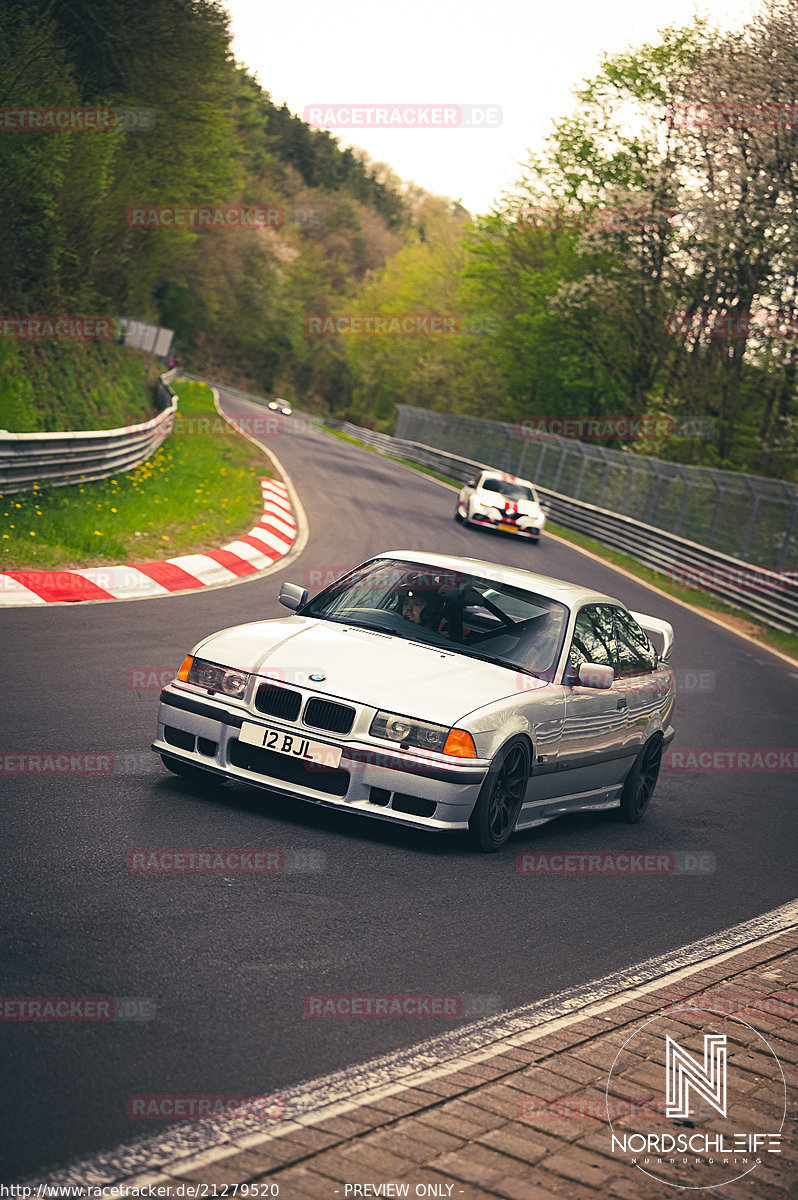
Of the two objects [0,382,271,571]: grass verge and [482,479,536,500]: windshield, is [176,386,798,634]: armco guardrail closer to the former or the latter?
[482,479,536,500]: windshield

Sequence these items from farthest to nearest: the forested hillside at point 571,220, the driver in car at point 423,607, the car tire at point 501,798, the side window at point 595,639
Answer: the forested hillside at point 571,220 < the side window at point 595,639 < the driver in car at point 423,607 < the car tire at point 501,798

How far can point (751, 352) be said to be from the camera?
4159 cm

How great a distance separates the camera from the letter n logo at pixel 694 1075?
413cm

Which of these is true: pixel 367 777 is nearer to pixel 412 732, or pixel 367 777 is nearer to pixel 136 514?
pixel 412 732

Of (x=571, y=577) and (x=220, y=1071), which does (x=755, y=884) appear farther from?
(x=571, y=577)

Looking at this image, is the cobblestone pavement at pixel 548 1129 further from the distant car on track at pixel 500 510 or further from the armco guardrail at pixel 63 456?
the distant car on track at pixel 500 510

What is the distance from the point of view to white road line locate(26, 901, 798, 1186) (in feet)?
10.9

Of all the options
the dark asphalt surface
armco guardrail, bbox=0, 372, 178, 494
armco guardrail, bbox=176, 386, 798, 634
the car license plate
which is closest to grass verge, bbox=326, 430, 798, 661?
armco guardrail, bbox=176, 386, 798, 634

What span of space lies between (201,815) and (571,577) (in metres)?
19.9

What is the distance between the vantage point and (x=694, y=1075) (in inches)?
173

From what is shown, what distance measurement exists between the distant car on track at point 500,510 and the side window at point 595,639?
71.4ft

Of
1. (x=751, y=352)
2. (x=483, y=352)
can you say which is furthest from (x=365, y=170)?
(x=751, y=352)

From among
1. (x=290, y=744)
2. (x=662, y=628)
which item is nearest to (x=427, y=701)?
(x=290, y=744)

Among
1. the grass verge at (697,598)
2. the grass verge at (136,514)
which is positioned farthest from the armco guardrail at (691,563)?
the grass verge at (136,514)
